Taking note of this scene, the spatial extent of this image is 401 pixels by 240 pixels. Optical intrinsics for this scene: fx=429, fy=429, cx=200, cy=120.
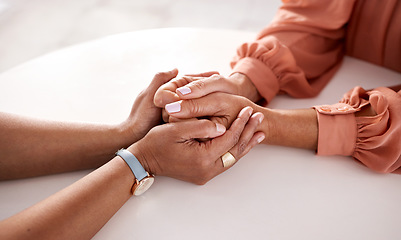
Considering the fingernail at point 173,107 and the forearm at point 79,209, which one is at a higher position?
the fingernail at point 173,107

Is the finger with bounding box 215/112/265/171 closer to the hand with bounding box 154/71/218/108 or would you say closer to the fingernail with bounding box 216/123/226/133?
the fingernail with bounding box 216/123/226/133

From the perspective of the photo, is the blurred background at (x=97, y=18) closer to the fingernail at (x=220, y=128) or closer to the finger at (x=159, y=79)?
the finger at (x=159, y=79)

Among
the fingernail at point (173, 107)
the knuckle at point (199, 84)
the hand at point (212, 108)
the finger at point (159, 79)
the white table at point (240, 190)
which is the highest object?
the finger at point (159, 79)

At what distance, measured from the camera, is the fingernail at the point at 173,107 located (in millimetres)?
1082

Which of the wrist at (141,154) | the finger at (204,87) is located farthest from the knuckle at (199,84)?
the wrist at (141,154)

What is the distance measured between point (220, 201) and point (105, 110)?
492 mm

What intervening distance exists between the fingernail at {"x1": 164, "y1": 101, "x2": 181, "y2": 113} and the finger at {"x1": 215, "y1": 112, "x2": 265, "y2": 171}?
17 centimetres

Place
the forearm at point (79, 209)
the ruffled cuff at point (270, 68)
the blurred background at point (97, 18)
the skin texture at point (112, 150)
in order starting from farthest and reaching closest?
the blurred background at point (97, 18)
the ruffled cuff at point (270, 68)
the skin texture at point (112, 150)
the forearm at point (79, 209)

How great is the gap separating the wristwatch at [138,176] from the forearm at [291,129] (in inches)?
13.2

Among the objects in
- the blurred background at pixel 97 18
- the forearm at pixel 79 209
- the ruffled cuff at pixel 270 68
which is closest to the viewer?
the forearm at pixel 79 209

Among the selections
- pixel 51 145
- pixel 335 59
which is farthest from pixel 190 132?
pixel 335 59

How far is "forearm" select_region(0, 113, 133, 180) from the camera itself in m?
1.06

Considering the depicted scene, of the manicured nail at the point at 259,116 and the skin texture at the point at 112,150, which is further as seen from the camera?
the manicured nail at the point at 259,116

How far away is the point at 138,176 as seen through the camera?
1048 mm
